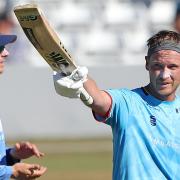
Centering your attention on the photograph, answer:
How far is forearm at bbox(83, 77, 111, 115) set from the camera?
6.12 metres

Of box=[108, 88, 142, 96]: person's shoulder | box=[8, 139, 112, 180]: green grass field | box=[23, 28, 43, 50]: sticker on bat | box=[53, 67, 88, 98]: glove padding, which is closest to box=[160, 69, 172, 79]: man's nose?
box=[108, 88, 142, 96]: person's shoulder

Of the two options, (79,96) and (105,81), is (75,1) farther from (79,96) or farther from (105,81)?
(79,96)

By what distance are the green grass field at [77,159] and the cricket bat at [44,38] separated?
28.1 feet

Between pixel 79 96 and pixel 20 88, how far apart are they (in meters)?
14.0

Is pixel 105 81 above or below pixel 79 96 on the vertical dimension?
below

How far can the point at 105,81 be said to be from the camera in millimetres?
19766

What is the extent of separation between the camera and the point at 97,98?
617cm

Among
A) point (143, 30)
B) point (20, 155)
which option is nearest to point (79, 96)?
point (20, 155)

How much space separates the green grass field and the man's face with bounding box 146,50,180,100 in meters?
7.95

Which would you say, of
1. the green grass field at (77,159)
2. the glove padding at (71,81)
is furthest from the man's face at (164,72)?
the green grass field at (77,159)

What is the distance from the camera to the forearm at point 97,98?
20.1ft

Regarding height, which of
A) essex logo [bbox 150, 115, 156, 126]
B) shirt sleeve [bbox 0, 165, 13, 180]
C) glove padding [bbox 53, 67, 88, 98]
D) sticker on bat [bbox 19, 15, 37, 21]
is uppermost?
sticker on bat [bbox 19, 15, 37, 21]

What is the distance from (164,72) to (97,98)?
59 centimetres

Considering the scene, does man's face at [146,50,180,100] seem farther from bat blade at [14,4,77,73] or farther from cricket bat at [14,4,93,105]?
bat blade at [14,4,77,73]
